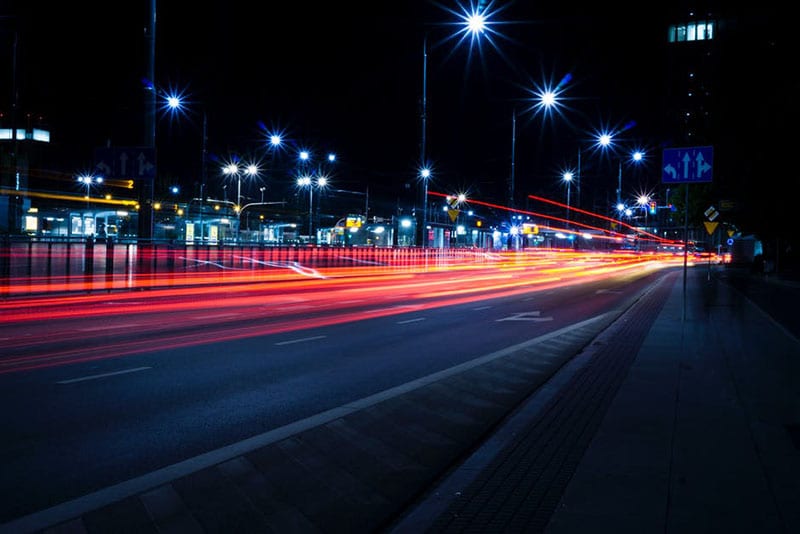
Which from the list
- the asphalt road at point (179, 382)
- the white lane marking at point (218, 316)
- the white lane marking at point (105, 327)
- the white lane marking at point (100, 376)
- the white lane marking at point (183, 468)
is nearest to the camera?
the white lane marking at point (183, 468)

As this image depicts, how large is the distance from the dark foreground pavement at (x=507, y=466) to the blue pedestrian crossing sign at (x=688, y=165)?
6.67 meters

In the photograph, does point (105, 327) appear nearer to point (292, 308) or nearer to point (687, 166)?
point (292, 308)

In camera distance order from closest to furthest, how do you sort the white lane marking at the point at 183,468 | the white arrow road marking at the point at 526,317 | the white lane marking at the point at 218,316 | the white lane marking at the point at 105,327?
the white lane marking at the point at 183,468, the white lane marking at the point at 105,327, the white lane marking at the point at 218,316, the white arrow road marking at the point at 526,317

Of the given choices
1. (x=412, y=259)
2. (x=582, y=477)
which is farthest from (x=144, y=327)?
(x=412, y=259)

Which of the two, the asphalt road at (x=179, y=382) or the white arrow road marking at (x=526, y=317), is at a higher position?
the white arrow road marking at (x=526, y=317)

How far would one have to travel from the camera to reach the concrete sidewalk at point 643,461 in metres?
4.29

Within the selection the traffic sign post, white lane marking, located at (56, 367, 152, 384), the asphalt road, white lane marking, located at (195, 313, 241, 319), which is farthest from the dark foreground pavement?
white lane marking, located at (195, 313, 241, 319)

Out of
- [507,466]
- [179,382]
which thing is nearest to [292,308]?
[179,382]

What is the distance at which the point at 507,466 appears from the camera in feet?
17.7

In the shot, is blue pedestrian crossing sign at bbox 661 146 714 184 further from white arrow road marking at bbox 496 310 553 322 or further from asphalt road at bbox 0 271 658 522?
white arrow road marking at bbox 496 310 553 322

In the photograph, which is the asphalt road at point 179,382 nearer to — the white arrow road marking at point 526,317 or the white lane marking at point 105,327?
the white lane marking at point 105,327

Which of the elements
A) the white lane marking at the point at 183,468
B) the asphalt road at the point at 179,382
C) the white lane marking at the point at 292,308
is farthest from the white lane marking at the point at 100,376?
the white lane marking at the point at 292,308

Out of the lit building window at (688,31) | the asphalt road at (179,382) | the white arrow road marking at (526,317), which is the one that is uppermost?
the lit building window at (688,31)

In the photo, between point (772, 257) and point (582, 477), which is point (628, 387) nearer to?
point (582, 477)
